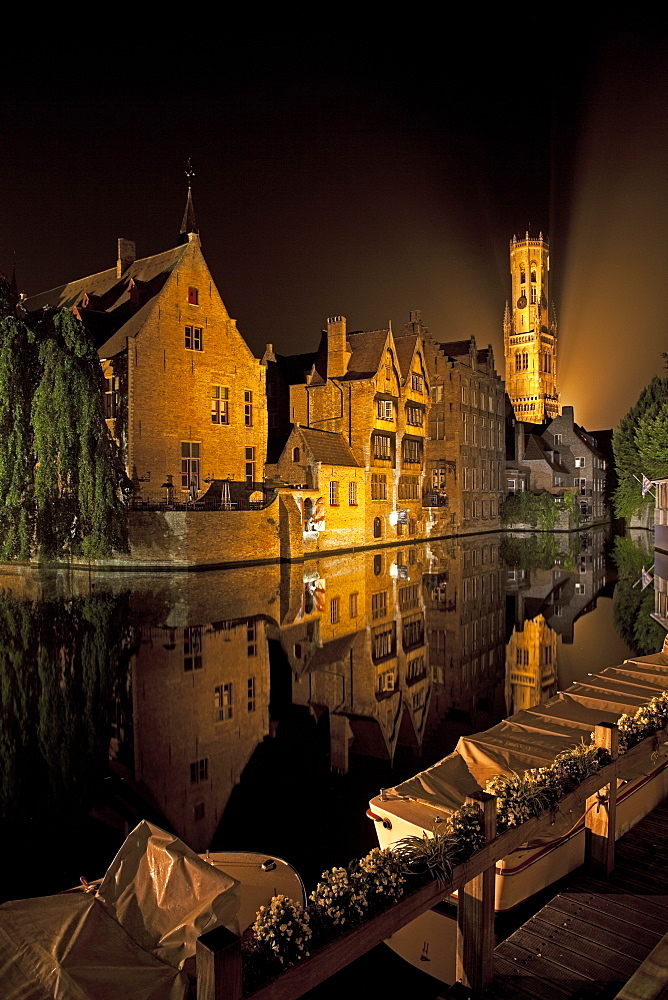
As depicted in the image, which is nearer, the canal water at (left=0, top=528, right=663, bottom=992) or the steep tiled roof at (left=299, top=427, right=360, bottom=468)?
the canal water at (left=0, top=528, right=663, bottom=992)

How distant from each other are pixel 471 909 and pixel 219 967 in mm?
2408

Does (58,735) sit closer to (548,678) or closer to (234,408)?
(548,678)

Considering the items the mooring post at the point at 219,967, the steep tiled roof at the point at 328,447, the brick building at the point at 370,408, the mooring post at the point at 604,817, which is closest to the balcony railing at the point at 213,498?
the brick building at the point at 370,408

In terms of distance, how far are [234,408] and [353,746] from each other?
36501 millimetres

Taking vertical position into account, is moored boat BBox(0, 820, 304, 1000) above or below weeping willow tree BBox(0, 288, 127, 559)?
below

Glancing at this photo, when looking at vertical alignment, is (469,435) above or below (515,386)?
below

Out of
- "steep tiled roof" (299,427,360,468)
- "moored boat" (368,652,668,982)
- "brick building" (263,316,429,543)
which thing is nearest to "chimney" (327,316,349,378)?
"brick building" (263,316,429,543)

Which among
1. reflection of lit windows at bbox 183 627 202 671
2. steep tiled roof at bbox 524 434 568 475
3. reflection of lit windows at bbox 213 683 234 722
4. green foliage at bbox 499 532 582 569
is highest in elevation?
steep tiled roof at bbox 524 434 568 475

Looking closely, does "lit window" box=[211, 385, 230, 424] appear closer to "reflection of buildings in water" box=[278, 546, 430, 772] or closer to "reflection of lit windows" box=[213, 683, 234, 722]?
"reflection of buildings in water" box=[278, 546, 430, 772]

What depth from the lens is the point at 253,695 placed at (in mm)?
Answer: 14008

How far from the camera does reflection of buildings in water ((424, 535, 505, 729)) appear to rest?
14078mm

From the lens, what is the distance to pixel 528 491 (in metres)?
77.4

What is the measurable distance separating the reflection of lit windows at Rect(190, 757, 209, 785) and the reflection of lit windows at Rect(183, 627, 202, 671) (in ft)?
17.1

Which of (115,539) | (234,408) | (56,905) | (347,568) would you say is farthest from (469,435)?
(56,905)
